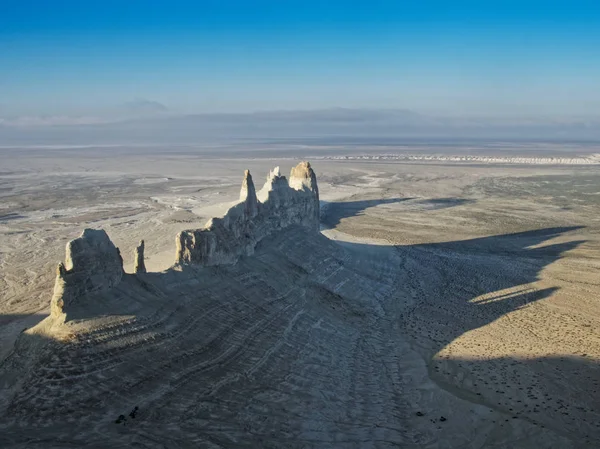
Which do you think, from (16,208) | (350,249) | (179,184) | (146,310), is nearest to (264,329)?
(146,310)

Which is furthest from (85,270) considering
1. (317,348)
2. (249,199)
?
(249,199)

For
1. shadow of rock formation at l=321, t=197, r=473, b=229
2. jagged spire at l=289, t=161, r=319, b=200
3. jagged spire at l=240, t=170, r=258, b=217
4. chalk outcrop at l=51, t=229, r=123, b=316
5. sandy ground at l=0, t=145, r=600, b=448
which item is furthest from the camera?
shadow of rock formation at l=321, t=197, r=473, b=229

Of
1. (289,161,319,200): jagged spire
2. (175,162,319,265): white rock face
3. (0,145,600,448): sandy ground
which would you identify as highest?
(289,161,319,200): jagged spire

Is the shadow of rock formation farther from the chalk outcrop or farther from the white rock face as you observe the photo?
the chalk outcrop

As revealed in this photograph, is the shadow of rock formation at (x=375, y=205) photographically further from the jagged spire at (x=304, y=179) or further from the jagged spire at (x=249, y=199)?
the jagged spire at (x=249, y=199)

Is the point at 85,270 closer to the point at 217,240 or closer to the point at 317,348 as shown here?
the point at 217,240

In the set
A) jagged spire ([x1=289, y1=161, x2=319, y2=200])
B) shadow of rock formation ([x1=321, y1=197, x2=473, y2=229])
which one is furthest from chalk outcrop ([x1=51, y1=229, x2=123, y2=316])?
shadow of rock formation ([x1=321, y1=197, x2=473, y2=229])

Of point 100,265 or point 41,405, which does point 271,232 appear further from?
point 41,405
